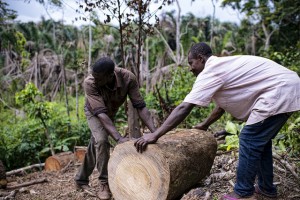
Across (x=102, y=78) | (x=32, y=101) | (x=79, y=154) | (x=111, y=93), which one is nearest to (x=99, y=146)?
(x=111, y=93)

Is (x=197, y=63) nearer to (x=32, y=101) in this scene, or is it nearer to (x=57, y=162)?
(x=57, y=162)

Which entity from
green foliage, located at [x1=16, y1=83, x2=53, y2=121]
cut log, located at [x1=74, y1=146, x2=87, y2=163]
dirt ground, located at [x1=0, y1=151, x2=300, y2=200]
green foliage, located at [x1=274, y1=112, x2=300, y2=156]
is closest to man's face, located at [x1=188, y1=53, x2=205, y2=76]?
dirt ground, located at [x1=0, y1=151, x2=300, y2=200]

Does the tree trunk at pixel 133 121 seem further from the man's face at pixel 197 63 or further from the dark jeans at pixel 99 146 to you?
the man's face at pixel 197 63

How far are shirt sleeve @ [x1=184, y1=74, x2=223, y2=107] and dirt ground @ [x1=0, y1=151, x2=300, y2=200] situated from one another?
3.96 ft

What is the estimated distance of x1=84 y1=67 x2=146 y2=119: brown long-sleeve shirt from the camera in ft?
12.2

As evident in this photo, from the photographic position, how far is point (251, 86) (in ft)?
9.61

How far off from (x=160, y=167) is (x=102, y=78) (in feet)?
4.14

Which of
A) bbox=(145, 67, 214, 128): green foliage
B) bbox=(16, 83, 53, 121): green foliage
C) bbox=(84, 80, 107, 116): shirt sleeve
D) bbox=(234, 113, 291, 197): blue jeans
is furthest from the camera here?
bbox=(145, 67, 214, 128): green foliage

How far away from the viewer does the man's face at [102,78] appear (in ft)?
11.7

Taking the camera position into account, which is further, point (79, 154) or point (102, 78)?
point (79, 154)

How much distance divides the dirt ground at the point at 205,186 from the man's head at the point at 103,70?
164cm

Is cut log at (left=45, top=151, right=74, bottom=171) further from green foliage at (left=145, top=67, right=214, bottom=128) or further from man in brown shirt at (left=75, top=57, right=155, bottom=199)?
man in brown shirt at (left=75, top=57, right=155, bottom=199)

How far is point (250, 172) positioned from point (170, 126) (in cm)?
93

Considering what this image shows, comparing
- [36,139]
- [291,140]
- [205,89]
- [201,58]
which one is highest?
[201,58]
